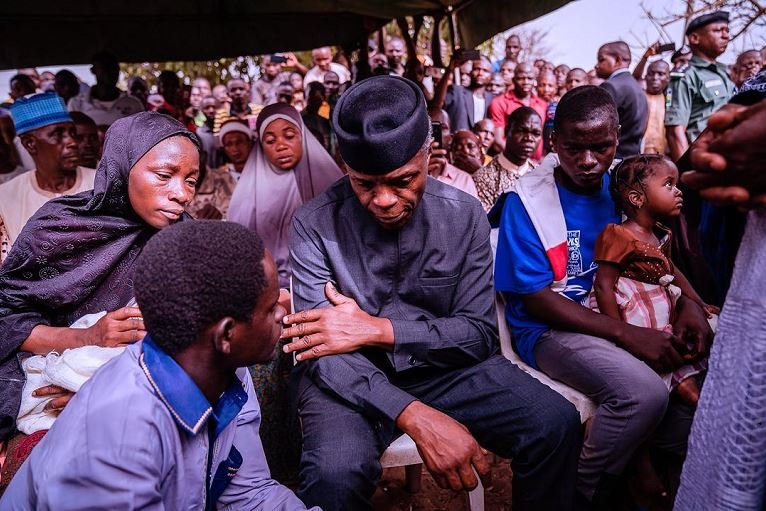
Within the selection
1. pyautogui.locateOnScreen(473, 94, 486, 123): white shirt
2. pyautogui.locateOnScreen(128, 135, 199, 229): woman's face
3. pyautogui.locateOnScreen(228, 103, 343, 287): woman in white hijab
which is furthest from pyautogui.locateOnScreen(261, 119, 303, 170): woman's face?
pyautogui.locateOnScreen(473, 94, 486, 123): white shirt

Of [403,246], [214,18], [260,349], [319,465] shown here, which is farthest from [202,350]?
[214,18]

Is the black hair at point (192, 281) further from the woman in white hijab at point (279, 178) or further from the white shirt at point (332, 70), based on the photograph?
the white shirt at point (332, 70)

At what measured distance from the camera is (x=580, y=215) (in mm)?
2387

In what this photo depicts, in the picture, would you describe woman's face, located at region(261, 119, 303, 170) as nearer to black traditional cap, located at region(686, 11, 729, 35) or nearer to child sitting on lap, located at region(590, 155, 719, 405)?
child sitting on lap, located at region(590, 155, 719, 405)

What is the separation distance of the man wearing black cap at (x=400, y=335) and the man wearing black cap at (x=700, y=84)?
150 inches

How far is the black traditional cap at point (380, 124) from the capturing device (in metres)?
1.83

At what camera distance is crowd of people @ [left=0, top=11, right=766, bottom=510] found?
3.73 feet

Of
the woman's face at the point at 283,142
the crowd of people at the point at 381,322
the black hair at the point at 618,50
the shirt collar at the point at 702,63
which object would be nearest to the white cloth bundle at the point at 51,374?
the crowd of people at the point at 381,322

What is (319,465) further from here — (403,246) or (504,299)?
(504,299)

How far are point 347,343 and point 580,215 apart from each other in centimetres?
124

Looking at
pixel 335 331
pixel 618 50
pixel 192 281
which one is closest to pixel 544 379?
pixel 335 331

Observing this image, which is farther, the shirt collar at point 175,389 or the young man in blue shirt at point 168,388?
the shirt collar at point 175,389

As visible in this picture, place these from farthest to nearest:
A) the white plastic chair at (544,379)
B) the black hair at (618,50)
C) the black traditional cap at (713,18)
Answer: the black hair at (618,50), the black traditional cap at (713,18), the white plastic chair at (544,379)

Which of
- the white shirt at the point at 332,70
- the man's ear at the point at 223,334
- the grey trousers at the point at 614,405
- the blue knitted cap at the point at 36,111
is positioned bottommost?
the grey trousers at the point at 614,405
